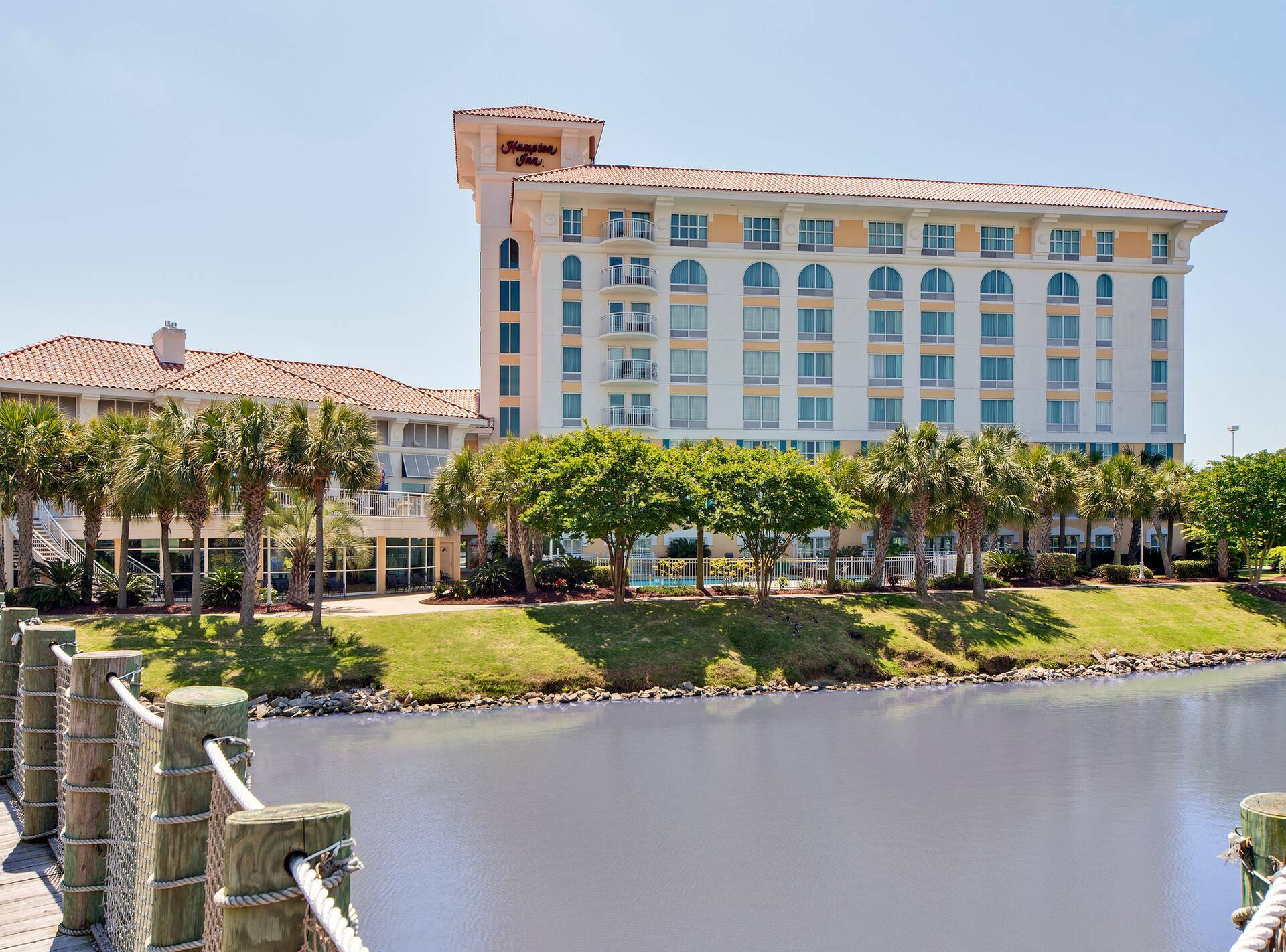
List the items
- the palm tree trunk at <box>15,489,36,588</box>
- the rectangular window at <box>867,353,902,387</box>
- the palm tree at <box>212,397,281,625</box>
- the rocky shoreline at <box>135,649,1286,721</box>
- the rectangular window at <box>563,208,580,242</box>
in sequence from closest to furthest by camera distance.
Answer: the rocky shoreline at <box>135,649,1286,721</box> → the palm tree at <box>212,397,281,625</box> → the palm tree trunk at <box>15,489,36,588</box> → the rectangular window at <box>563,208,580,242</box> → the rectangular window at <box>867,353,902,387</box>

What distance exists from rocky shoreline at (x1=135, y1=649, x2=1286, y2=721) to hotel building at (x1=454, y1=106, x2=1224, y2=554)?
65.0 feet

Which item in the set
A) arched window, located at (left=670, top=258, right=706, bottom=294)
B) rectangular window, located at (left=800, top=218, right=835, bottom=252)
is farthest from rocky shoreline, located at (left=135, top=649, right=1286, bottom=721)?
rectangular window, located at (left=800, top=218, right=835, bottom=252)

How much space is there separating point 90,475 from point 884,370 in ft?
130

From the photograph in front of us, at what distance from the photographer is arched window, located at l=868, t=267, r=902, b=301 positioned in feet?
173

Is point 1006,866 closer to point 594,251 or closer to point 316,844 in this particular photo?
point 316,844

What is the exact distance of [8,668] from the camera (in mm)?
9398

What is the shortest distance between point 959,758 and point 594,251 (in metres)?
35.9

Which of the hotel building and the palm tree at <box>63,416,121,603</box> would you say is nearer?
the palm tree at <box>63,416,121,603</box>

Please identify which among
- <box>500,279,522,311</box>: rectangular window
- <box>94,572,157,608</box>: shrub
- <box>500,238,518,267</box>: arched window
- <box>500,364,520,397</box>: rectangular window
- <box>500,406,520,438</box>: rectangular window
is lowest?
<box>94,572,157,608</box>: shrub

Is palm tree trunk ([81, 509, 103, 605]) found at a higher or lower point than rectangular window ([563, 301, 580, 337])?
lower

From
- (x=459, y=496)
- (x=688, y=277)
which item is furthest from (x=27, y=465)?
(x=688, y=277)

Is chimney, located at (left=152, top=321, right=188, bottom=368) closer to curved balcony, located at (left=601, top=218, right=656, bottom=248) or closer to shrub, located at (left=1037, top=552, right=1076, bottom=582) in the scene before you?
curved balcony, located at (left=601, top=218, right=656, bottom=248)

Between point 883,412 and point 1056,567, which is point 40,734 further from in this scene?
point 883,412

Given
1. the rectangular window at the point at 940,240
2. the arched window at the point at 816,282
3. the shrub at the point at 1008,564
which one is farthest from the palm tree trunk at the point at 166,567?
the rectangular window at the point at 940,240
